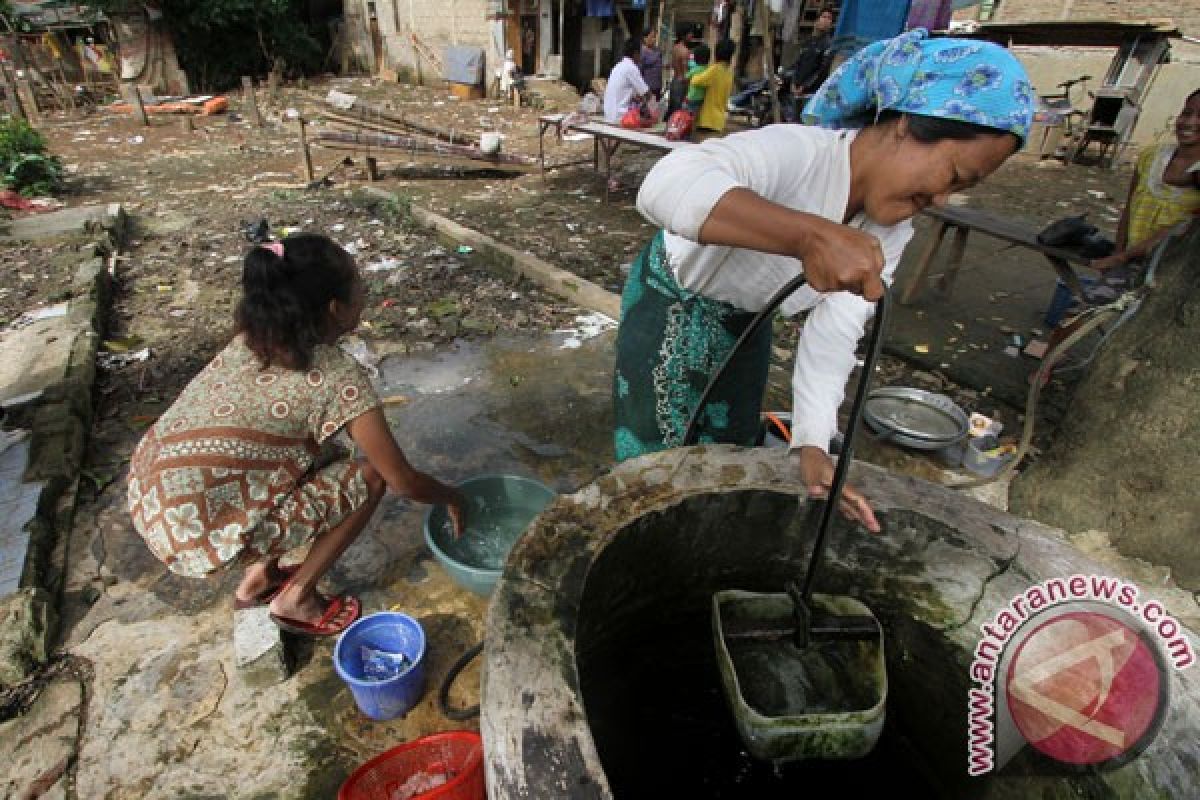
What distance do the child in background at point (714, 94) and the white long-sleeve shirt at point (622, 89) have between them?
0.80 meters

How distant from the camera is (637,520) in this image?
1.64 metres

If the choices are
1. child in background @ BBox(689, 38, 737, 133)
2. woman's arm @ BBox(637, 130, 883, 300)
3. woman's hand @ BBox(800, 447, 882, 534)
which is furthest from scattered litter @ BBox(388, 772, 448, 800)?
child in background @ BBox(689, 38, 737, 133)

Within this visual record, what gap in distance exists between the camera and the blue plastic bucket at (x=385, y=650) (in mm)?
2105

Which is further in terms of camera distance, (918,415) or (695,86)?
(695,86)

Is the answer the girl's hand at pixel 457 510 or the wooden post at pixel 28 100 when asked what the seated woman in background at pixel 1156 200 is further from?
the wooden post at pixel 28 100

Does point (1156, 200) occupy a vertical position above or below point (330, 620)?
above

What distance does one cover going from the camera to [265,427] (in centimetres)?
205

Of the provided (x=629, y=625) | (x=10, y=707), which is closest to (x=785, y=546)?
(x=629, y=625)

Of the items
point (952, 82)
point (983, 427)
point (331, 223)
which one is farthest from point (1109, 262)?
point (331, 223)

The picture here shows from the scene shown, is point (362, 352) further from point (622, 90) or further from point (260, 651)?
point (622, 90)

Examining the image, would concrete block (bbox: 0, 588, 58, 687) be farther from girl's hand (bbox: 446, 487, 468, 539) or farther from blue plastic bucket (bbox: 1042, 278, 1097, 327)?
blue plastic bucket (bbox: 1042, 278, 1097, 327)

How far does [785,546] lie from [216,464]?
1802 millimetres

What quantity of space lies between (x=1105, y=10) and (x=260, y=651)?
61.1 ft

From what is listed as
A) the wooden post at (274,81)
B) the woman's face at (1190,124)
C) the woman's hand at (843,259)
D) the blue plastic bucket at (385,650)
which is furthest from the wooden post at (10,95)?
the woman's face at (1190,124)
